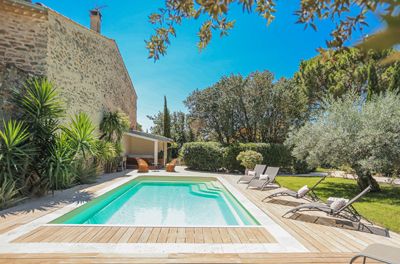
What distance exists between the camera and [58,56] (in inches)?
501

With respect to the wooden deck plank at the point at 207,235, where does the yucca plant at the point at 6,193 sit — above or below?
above

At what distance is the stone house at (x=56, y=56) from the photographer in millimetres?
11122

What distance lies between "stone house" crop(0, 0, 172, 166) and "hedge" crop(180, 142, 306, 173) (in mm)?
7606

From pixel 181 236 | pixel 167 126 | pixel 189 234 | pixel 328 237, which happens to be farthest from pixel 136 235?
pixel 167 126

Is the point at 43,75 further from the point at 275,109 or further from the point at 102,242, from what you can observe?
the point at 275,109

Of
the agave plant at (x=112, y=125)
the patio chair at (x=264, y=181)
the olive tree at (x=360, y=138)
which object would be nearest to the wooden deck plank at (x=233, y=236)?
the patio chair at (x=264, y=181)

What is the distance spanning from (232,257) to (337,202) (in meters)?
3.42

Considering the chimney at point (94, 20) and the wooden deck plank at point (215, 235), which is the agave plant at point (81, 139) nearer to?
the wooden deck plank at point (215, 235)

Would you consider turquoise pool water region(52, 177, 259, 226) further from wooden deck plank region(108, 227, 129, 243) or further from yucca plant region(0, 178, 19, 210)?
yucca plant region(0, 178, 19, 210)

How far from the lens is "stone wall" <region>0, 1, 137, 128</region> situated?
11.4 metres

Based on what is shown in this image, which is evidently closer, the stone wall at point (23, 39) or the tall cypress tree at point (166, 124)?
the stone wall at point (23, 39)

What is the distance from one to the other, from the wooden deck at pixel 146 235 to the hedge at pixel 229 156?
48.2 feet

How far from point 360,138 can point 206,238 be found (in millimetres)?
8634

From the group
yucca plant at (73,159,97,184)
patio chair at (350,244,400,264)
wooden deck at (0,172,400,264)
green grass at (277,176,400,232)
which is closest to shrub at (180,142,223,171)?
yucca plant at (73,159,97,184)
